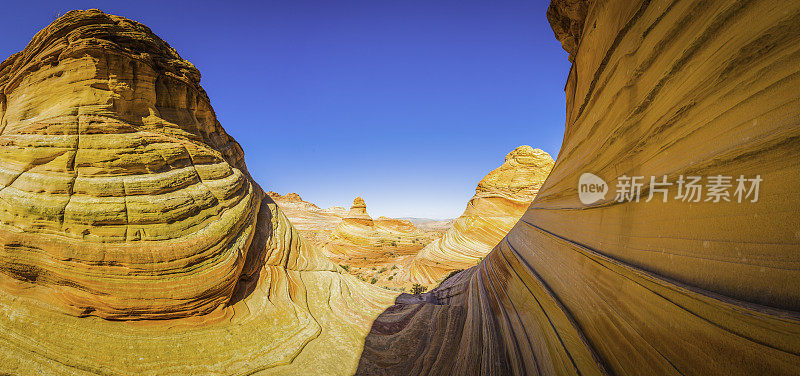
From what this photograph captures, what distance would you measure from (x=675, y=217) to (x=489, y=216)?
1288 cm

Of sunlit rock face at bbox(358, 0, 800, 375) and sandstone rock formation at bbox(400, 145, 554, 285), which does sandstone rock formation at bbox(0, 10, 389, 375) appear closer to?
sunlit rock face at bbox(358, 0, 800, 375)

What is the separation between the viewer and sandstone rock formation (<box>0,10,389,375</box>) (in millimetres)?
3152

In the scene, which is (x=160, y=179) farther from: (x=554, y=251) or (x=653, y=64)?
(x=653, y=64)

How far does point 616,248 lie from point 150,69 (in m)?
8.00

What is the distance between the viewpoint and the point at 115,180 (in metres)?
3.70

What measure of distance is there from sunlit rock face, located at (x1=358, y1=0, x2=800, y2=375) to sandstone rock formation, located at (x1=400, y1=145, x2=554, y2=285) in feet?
32.4

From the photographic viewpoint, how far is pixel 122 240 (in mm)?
3447

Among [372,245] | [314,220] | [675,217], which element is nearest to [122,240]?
[675,217]

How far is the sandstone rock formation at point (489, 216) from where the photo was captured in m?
12.9

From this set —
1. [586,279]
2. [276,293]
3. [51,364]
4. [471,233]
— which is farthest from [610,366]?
[471,233]

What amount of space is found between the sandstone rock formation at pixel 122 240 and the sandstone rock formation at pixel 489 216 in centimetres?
832

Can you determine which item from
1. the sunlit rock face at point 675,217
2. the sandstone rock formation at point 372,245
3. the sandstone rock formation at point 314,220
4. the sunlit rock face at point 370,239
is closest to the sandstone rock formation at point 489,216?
the sandstone rock formation at point 372,245

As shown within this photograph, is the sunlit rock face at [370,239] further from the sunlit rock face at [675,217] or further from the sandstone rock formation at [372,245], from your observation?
the sunlit rock face at [675,217]

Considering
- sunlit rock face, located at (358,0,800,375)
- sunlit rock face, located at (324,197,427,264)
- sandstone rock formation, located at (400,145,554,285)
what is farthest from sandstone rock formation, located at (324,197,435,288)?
sunlit rock face, located at (358,0,800,375)
